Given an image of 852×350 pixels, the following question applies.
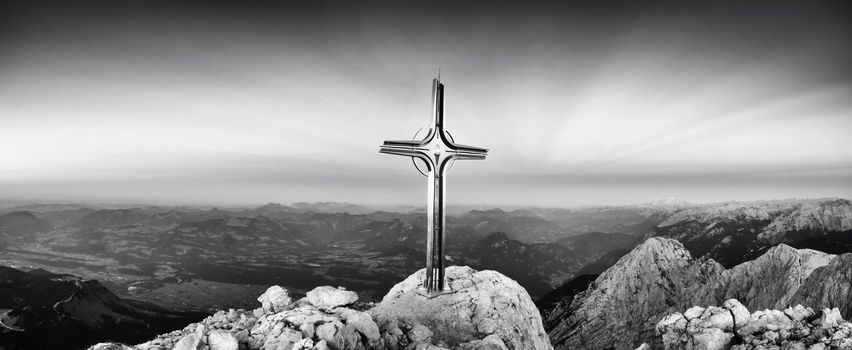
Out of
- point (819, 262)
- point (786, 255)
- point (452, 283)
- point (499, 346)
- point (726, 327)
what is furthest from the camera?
point (786, 255)

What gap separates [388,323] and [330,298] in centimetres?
325

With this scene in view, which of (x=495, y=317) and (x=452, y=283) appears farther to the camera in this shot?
(x=452, y=283)

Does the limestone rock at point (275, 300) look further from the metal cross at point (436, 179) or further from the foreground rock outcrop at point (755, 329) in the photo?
the foreground rock outcrop at point (755, 329)

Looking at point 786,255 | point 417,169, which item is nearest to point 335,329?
point 417,169

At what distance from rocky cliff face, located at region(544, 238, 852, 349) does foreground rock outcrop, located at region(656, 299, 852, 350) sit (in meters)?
110

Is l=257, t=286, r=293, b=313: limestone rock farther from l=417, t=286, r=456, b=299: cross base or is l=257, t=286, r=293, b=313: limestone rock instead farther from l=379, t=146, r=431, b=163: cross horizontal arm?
l=379, t=146, r=431, b=163: cross horizontal arm

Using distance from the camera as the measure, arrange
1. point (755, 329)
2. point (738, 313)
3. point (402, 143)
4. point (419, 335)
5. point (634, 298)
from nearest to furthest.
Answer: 1. point (419, 335)
2. point (402, 143)
3. point (755, 329)
4. point (738, 313)
5. point (634, 298)

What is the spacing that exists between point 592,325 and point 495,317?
14832cm

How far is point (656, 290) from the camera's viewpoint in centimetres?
14350

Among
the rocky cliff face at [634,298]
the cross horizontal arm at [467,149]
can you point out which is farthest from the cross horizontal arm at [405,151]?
the rocky cliff face at [634,298]

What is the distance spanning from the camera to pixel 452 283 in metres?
17.5

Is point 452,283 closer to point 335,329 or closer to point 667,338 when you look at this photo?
point 335,329

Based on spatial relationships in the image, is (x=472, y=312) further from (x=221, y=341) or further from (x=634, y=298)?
(x=634, y=298)

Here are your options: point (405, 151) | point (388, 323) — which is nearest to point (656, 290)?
point (405, 151)
